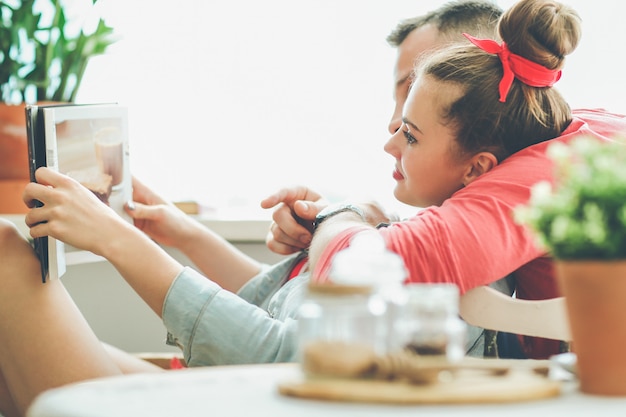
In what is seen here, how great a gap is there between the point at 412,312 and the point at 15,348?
75cm

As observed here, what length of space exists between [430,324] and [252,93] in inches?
60.2

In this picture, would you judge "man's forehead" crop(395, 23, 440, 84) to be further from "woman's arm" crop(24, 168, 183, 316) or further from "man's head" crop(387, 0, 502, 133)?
"woman's arm" crop(24, 168, 183, 316)

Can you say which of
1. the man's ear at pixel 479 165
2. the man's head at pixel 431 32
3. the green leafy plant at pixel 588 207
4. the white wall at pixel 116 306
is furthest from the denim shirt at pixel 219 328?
the white wall at pixel 116 306

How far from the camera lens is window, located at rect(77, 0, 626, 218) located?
2.17 m

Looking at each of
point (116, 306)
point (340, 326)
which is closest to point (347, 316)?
point (340, 326)

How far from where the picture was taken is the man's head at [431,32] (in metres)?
Result: 1.65

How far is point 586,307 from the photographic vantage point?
2.56ft

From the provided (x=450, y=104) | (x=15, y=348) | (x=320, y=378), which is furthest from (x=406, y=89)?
(x=320, y=378)

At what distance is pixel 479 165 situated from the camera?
1.31m

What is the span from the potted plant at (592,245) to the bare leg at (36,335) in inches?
29.9

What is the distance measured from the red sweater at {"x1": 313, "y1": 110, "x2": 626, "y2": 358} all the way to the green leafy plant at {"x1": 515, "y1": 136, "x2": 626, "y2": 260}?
1.10ft

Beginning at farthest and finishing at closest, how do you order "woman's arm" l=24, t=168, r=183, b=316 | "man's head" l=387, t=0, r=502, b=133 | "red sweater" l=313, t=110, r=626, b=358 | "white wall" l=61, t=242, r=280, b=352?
1. "white wall" l=61, t=242, r=280, b=352
2. "man's head" l=387, t=0, r=502, b=133
3. "woman's arm" l=24, t=168, r=183, b=316
4. "red sweater" l=313, t=110, r=626, b=358

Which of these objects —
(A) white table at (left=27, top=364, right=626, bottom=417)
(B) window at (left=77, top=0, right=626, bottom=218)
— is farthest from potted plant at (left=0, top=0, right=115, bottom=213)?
(A) white table at (left=27, top=364, right=626, bottom=417)

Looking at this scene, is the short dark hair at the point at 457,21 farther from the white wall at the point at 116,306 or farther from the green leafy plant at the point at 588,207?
the green leafy plant at the point at 588,207
